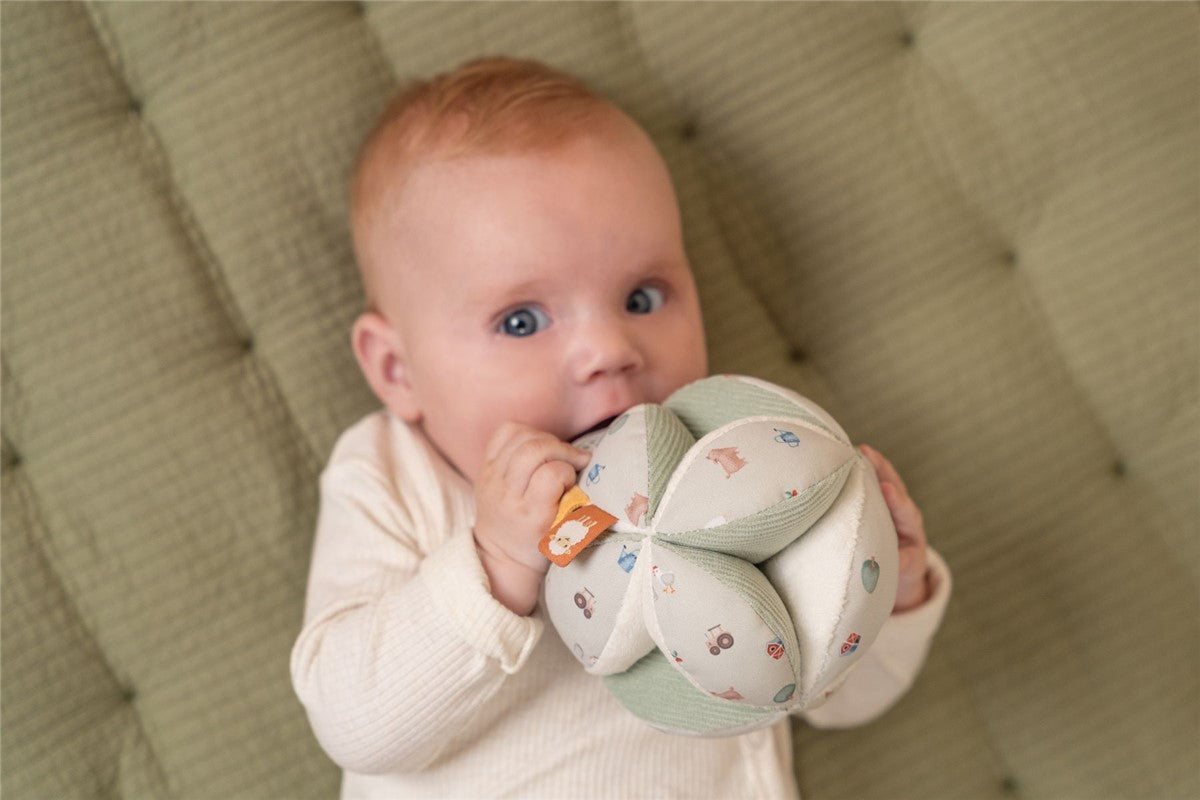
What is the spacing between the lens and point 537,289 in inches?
38.7

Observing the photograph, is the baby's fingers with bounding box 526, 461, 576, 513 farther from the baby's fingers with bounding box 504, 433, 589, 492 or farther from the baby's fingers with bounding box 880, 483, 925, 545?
the baby's fingers with bounding box 880, 483, 925, 545

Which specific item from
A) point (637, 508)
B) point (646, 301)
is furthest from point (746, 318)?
point (637, 508)

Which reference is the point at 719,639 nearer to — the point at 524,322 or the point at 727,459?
the point at 727,459

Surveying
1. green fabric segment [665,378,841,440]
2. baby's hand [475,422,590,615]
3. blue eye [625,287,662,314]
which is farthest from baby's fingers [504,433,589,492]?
blue eye [625,287,662,314]

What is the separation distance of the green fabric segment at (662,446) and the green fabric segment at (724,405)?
0.09 feet

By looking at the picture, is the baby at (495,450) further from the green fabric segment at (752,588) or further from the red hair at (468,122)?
the green fabric segment at (752,588)

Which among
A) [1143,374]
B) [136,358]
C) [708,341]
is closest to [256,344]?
[136,358]

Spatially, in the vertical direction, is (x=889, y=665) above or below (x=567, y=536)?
below

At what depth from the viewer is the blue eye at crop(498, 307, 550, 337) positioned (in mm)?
1008

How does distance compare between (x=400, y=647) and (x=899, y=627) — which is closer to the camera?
(x=400, y=647)

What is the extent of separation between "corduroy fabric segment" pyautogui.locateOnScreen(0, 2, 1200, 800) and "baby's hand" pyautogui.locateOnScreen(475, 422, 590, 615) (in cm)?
42

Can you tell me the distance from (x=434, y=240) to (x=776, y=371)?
539 mm

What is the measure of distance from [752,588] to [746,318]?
0.64 m

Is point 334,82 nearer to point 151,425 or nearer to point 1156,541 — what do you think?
point 151,425
